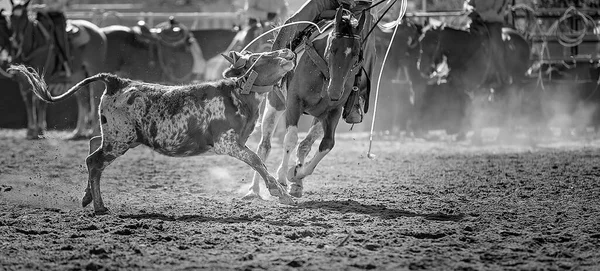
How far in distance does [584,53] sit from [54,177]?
1068cm

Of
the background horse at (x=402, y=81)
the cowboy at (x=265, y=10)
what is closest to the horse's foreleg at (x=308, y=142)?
the background horse at (x=402, y=81)

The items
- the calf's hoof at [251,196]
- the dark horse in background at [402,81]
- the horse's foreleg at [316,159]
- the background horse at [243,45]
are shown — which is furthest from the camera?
the dark horse in background at [402,81]

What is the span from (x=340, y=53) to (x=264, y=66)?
2.02ft

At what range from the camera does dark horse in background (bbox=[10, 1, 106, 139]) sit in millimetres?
14844

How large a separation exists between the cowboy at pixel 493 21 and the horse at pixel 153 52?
5.50m


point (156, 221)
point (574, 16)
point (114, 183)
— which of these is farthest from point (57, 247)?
point (574, 16)

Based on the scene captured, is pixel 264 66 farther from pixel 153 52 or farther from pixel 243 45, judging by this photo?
pixel 153 52

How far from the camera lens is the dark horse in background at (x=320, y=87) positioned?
7.16 metres

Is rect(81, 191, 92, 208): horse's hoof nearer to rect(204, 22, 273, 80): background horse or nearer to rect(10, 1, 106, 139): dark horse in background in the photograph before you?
rect(204, 22, 273, 80): background horse

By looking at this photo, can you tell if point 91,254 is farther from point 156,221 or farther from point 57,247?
point 156,221

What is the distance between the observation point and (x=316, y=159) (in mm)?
7543

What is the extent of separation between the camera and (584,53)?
1659 centimetres

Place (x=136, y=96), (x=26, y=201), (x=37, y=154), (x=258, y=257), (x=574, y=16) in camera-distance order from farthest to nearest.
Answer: (x=574, y=16) → (x=37, y=154) → (x=26, y=201) → (x=136, y=96) → (x=258, y=257)

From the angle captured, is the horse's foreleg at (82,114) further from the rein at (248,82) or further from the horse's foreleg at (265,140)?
the rein at (248,82)
